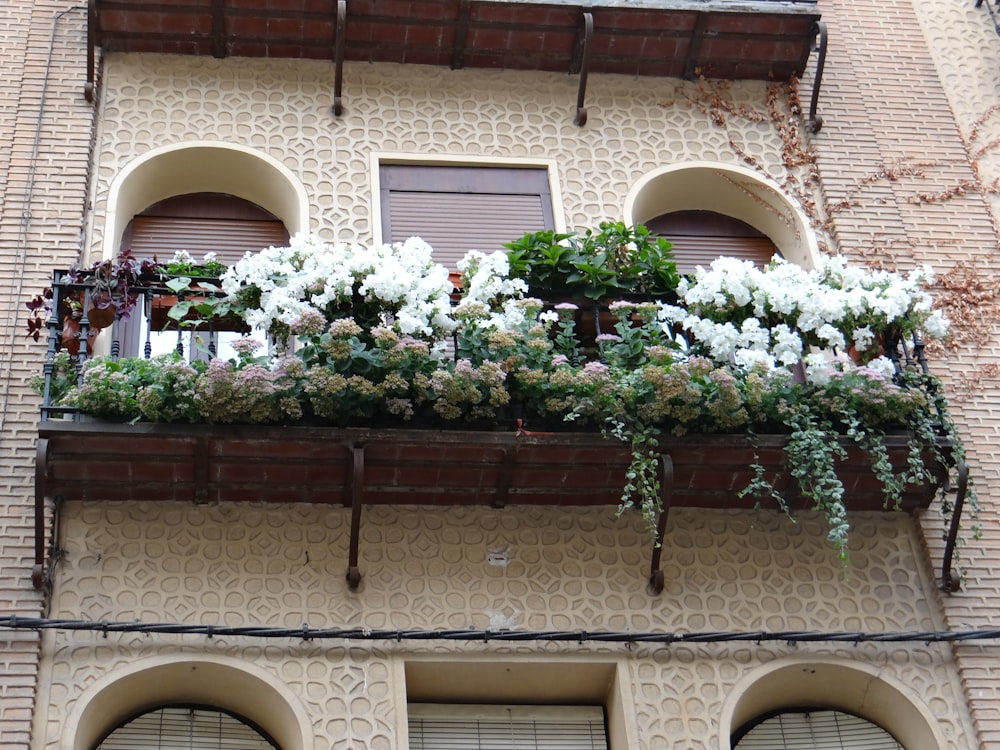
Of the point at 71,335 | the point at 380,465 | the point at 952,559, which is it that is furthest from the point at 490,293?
the point at 952,559

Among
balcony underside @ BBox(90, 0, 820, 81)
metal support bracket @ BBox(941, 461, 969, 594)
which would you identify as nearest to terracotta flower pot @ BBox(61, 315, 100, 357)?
balcony underside @ BBox(90, 0, 820, 81)

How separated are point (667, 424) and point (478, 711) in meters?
1.91

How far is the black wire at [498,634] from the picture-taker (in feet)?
26.9

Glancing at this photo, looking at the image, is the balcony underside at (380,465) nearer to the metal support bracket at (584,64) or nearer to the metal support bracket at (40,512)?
the metal support bracket at (40,512)

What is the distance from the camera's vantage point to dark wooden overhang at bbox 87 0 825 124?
428 inches

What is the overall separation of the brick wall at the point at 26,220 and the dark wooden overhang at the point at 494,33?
34 cm

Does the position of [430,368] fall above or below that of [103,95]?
below

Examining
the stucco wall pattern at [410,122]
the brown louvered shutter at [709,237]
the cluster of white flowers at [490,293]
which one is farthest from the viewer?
the brown louvered shutter at [709,237]

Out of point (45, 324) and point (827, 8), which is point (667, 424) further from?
point (827, 8)

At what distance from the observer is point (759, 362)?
875 cm

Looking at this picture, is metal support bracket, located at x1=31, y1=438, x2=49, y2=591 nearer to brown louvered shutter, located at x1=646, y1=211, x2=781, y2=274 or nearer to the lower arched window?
the lower arched window

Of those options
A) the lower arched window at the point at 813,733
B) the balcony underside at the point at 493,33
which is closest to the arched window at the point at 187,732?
the lower arched window at the point at 813,733

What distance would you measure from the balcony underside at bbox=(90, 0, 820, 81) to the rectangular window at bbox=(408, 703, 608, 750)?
15.2 ft

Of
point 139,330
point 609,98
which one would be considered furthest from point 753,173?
point 139,330
